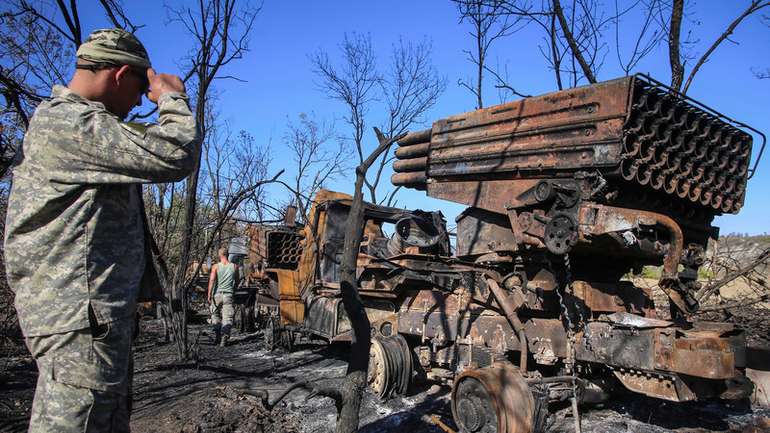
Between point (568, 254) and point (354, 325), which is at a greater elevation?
point (568, 254)

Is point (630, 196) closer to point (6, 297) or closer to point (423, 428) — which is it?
point (423, 428)

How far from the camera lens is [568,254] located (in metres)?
5.05

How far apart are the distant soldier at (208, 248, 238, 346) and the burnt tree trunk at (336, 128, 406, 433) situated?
7.32m

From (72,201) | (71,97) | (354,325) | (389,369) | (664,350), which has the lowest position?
(389,369)

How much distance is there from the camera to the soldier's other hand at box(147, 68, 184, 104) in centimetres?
229

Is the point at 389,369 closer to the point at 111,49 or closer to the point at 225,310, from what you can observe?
the point at 111,49

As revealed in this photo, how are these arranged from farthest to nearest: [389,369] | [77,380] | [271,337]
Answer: [271,337], [389,369], [77,380]

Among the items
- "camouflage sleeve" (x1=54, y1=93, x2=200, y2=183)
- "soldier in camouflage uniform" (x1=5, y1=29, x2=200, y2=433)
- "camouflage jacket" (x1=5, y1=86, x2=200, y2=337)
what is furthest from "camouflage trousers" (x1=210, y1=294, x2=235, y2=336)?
"camouflage sleeve" (x1=54, y1=93, x2=200, y2=183)

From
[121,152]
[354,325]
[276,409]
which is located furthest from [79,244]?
[276,409]

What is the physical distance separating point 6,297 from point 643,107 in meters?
9.67

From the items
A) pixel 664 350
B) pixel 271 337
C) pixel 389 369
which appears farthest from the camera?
pixel 271 337

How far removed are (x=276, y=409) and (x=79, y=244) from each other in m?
4.03

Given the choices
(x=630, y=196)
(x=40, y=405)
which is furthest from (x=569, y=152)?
(x=40, y=405)

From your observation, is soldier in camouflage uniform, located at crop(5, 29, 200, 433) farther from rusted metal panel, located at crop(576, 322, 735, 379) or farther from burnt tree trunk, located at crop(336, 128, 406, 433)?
rusted metal panel, located at crop(576, 322, 735, 379)
